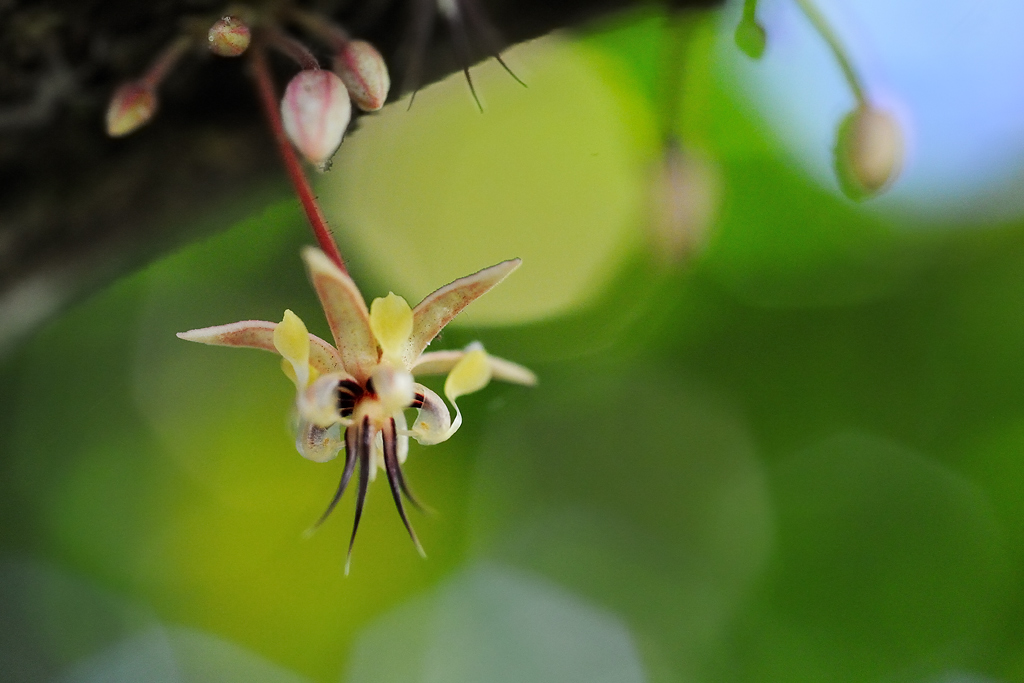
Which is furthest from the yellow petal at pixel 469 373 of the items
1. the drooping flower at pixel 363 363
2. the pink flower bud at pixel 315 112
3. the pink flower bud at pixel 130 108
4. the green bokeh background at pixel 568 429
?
the green bokeh background at pixel 568 429

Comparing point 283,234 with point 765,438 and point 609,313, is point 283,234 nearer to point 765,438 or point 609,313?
point 609,313

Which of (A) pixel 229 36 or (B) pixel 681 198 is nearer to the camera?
(A) pixel 229 36

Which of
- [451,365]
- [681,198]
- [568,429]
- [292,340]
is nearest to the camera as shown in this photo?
[292,340]

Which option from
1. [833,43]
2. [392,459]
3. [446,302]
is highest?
[833,43]

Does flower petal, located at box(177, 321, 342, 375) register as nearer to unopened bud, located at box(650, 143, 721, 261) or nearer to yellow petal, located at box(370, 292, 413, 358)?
yellow petal, located at box(370, 292, 413, 358)

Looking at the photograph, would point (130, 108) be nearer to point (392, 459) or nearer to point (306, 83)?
point (306, 83)

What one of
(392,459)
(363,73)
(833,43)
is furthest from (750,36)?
(392,459)
